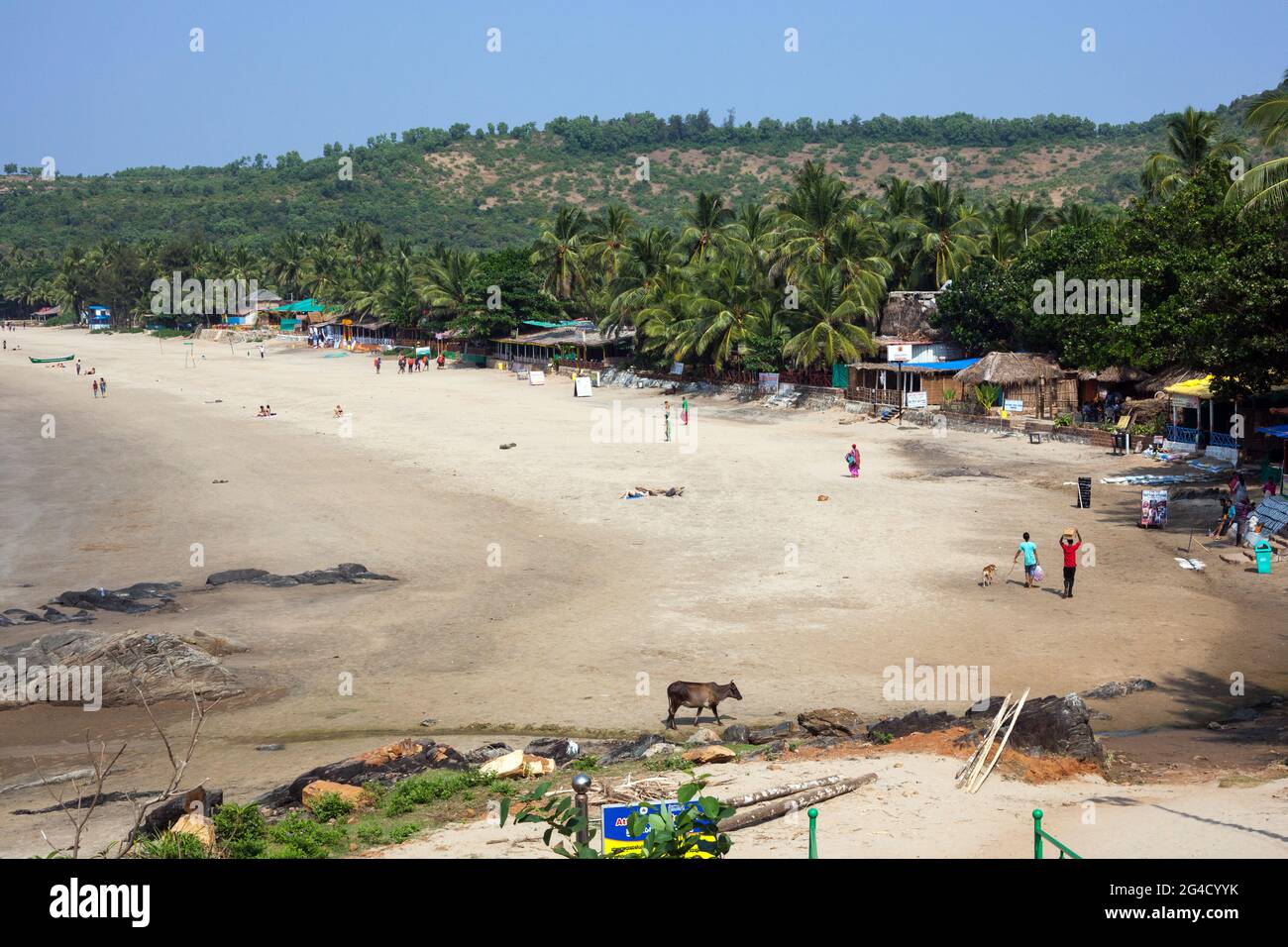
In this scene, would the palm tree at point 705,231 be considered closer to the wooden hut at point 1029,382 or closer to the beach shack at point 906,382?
the beach shack at point 906,382

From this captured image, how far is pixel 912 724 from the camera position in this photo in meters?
12.7

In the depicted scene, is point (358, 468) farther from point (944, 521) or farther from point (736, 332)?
point (736, 332)

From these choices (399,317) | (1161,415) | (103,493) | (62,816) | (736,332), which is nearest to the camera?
(62,816)

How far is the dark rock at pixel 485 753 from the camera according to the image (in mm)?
12312

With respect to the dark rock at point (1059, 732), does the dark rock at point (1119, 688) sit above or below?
below

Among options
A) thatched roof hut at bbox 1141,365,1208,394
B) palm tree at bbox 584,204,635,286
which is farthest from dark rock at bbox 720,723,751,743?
palm tree at bbox 584,204,635,286

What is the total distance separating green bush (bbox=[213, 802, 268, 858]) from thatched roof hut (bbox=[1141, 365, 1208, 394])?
31.5 metres

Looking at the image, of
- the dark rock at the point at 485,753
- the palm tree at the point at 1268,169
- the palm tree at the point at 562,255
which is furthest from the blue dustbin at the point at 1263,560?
the palm tree at the point at 562,255

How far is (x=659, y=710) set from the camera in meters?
14.5

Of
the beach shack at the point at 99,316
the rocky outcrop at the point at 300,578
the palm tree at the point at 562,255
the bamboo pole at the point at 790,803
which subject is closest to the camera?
the bamboo pole at the point at 790,803

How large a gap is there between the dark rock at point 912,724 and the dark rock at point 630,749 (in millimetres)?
2454

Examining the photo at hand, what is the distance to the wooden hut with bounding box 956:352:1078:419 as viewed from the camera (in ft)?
131
